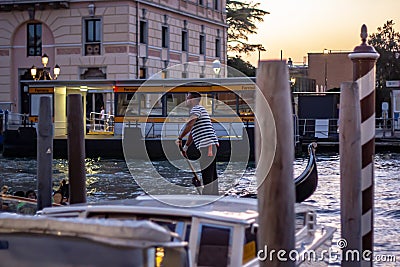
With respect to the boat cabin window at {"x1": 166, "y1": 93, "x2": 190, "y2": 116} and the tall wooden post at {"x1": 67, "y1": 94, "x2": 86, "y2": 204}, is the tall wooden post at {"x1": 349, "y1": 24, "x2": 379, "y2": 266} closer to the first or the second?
the tall wooden post at {"x1": 67, "y1": 94, "x2": 86, "y2": 204}

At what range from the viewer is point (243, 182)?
52.4 feet

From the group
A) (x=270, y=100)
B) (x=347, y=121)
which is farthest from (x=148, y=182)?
(x=270, y=100)

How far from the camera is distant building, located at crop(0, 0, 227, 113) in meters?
29.0

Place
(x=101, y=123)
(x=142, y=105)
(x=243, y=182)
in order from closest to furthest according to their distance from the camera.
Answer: (x=243, y=182), (x=142, y=105), (x=101, y=123)

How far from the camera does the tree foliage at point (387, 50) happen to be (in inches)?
1576

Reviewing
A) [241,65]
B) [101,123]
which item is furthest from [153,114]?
[241,65]

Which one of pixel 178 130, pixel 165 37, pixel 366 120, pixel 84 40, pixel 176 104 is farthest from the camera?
pixel 165 37

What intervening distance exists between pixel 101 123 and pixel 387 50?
19.4m

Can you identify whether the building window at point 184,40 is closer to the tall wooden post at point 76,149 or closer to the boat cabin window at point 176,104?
the boat cabin window at point 176,104

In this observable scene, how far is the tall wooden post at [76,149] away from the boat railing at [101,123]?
1652 cm

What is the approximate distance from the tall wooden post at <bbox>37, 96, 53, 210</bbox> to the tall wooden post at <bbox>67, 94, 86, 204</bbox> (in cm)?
20

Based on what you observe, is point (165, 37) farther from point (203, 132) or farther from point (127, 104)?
point (203, 132)

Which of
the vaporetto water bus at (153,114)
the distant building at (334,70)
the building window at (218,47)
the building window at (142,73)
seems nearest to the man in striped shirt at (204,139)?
the vaporetto water bus at (153,114)

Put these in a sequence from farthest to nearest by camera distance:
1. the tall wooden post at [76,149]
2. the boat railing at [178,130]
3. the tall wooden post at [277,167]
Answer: the boat railing at [178,130] → the tall wooden post at [76,149] → the tall wooden post at [277,167]
